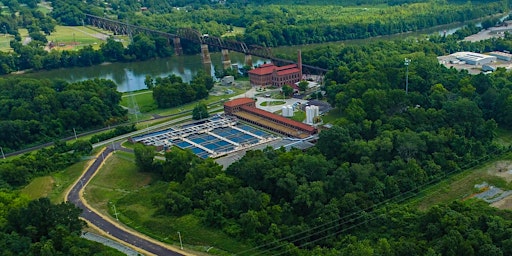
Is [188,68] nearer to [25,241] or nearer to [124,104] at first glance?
[124,104]

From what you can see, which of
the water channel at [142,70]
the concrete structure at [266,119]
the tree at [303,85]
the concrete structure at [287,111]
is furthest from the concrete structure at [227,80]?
the concrete structure at [287,111]

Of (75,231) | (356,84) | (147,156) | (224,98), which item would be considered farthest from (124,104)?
(75,231)

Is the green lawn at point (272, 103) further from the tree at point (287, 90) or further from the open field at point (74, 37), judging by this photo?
the open field at point (74, 37)

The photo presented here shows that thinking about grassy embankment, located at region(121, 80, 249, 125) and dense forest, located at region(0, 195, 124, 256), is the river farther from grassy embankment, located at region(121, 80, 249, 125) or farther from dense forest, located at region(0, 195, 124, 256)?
dense forest, located at region(0, 195, 124, 256)

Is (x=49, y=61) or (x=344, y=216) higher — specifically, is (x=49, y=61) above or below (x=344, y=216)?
above

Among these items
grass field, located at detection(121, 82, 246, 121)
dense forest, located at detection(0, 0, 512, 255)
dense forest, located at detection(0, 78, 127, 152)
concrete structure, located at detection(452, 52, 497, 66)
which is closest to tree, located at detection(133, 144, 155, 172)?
dense forest, located at detection(0, 0, 512, 255)

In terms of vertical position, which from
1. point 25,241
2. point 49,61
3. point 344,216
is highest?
point 49,61
